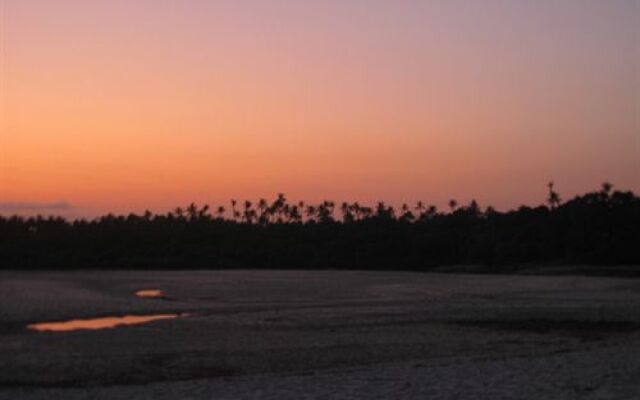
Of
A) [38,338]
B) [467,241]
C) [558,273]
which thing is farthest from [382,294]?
[467,241]

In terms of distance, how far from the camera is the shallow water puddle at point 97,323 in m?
30.5

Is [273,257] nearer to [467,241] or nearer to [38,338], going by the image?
[467,241]

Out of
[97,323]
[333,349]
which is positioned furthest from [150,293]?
[333,349]

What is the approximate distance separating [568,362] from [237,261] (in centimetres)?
11198

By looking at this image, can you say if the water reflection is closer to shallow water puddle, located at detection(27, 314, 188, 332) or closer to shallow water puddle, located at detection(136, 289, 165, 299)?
shallow water puddle, located at detection(136, 289, 165, 299)

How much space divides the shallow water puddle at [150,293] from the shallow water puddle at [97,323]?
1437cm

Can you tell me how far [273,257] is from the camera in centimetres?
12825

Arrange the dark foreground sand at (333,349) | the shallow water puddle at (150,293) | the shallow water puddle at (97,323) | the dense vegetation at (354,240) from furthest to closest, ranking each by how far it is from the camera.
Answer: the dense vegetation at (354,240)
the shallow water puddle at (150,293)
the shallow water puddle at (97,323)
the dark foreground sand at (333,349)

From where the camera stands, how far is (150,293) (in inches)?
2120

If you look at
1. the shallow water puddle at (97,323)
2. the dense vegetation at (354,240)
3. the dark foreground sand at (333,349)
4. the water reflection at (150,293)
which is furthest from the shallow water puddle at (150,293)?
the dense vegetation at (354,240)

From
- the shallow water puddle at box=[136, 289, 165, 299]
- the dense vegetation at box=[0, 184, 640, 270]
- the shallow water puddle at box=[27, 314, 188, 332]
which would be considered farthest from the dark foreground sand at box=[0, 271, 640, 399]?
the dense vegetation at box=[0, 184, 640, 270]

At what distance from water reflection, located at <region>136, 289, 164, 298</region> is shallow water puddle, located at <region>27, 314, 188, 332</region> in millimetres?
14650

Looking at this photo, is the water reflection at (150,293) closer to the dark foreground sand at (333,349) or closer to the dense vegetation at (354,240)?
the dark foreground sand at (333,349)

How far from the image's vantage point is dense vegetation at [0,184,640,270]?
333ft
